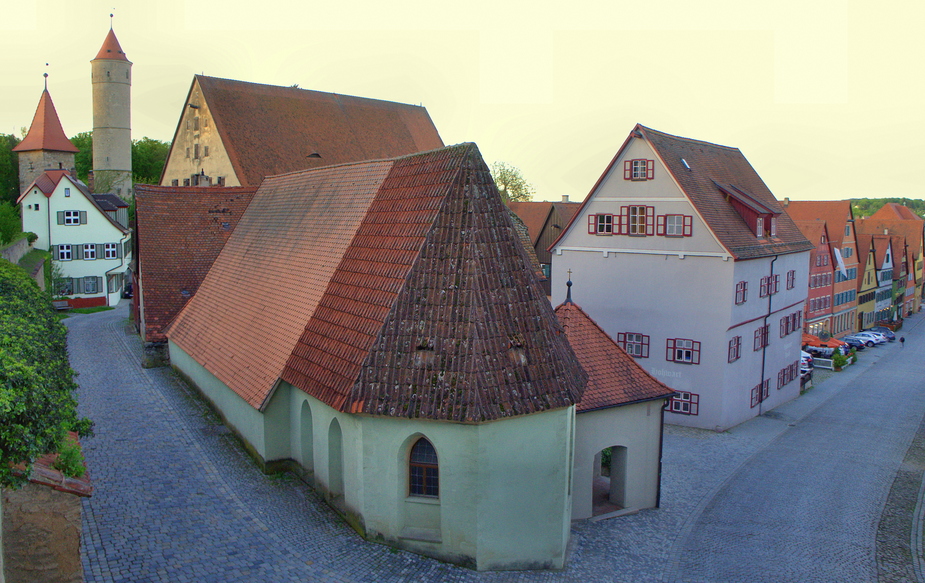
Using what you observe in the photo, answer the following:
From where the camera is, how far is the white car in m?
59.6

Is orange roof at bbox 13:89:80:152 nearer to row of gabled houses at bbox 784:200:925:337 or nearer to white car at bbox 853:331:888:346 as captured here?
row of gabled houses at bbox 784:200:925:337

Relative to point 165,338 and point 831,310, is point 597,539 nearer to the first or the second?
point 165,338

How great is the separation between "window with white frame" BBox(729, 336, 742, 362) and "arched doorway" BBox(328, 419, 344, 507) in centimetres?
1922

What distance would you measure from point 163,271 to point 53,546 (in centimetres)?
2145

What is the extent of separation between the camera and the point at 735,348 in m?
30.5

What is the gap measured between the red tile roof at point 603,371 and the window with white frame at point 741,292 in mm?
11805

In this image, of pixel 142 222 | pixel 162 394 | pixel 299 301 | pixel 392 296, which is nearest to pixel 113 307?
pixel 142 222

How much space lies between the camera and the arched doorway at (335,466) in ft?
54.1

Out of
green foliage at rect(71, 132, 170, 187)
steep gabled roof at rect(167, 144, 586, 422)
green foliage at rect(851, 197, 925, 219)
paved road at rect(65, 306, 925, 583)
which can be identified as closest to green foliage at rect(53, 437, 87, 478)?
paved road at rect(65, 306, 925, 583)

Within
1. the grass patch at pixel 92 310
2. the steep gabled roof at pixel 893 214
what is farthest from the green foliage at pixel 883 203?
the grass patch at pixel 92 310

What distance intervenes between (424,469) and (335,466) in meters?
2.79

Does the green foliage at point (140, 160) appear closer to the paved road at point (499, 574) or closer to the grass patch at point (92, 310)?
the grass patch at point (92, 310)

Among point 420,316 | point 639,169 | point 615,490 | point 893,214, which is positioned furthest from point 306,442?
point 893,214

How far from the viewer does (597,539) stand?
16.6 metres
